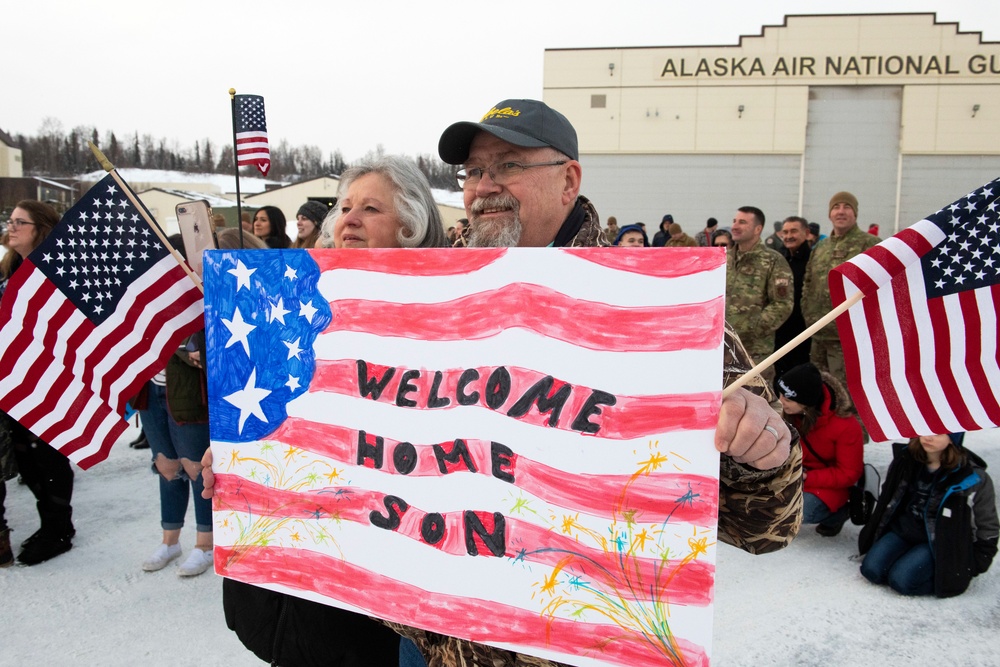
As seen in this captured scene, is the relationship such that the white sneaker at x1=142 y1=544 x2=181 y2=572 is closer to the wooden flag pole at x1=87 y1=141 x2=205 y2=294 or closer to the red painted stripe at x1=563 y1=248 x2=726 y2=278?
the wooden flag pole at x1=87 y1=141 x2=205 y2=294

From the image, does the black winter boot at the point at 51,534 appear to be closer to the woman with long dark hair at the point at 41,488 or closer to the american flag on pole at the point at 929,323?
the woman with long dark hair at the point at 41,488

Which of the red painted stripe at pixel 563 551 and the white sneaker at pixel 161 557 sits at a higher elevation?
the red painted stripe at pixel 563 551

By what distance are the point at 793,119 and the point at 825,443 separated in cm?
2261

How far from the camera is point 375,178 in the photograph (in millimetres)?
2035

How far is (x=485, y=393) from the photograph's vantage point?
1.31 m

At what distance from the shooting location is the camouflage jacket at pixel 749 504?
130 cm

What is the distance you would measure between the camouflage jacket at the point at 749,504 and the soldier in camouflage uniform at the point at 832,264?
475 cm

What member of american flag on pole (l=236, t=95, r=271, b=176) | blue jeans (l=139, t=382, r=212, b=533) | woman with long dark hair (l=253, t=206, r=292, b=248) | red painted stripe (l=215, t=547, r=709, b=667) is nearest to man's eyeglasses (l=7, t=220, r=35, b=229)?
blue jeans (l=139, t=382, r=212, b=533)

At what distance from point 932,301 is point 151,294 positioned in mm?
1929

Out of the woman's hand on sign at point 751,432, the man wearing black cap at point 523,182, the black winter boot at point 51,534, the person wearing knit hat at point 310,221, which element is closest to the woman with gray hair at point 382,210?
the man wearing black cap at point 523,182

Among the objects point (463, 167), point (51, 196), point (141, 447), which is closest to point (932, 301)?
point (463, 167)

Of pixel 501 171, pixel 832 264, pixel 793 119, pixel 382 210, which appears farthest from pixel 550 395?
pixel 793 119

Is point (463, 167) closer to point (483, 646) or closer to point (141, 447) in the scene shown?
point (483, 646)

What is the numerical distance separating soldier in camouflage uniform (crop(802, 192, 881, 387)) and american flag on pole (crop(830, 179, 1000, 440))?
4.49m
